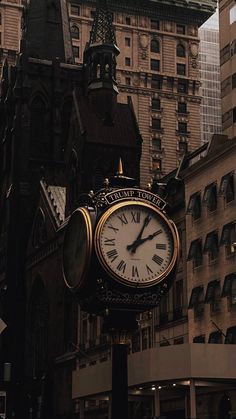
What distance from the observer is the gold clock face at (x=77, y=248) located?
16.3 metres

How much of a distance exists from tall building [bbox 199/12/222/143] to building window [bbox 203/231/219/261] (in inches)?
3368

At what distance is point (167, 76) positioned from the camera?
13325 centimetres

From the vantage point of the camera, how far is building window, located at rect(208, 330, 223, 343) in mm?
50906

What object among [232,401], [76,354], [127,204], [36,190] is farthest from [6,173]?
[127,204]

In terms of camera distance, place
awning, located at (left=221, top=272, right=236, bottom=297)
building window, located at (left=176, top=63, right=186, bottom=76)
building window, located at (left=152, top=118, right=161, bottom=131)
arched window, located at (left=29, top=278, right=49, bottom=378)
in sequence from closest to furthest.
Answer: awning, located at (left=221, top=272, right=236, bottom=297) < arched window, located at (left=29, top=278, right=49, bottom=378) < building window, located at (left=152, top=118, right=161, bottom=131) < building window, located at (left=176, top=63, right=186, bottom=76)

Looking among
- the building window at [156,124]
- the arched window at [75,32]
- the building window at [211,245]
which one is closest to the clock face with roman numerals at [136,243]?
the building window at [211,245]

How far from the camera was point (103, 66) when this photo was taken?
84.7 m

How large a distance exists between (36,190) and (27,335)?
14.5m

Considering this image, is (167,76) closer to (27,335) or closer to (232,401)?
(27,335)

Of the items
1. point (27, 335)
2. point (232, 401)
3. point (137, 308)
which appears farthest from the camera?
point (27, 335)

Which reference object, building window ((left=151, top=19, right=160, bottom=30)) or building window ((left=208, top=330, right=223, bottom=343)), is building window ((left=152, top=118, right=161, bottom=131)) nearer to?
building window ((left=151, top=19, right=160, bottom=30))

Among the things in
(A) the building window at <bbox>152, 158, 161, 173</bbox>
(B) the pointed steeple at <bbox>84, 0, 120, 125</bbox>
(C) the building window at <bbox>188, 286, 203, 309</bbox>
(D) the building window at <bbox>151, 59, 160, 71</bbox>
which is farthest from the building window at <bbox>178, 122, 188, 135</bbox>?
(C) the building window at <bbox>188, 286, 203, 309</bbox>

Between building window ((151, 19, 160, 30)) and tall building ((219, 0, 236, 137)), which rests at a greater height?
building window ((151, 19, 160, 30))

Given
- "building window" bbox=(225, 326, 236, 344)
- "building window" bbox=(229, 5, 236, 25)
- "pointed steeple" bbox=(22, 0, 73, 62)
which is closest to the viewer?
"building window" bbox=(225, 326, 236, 344)
